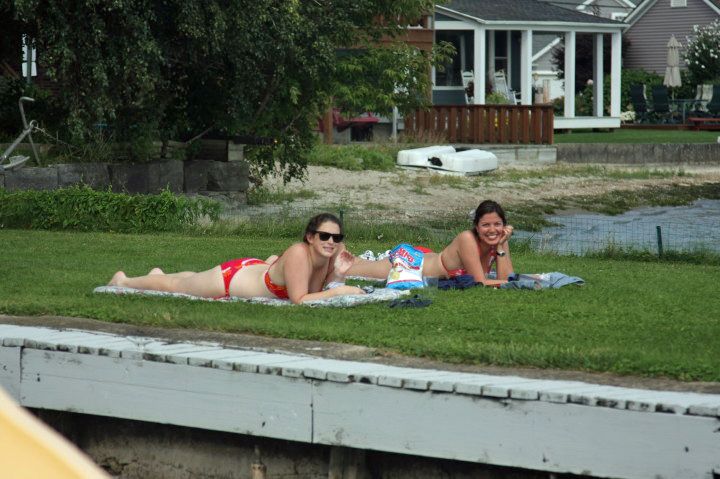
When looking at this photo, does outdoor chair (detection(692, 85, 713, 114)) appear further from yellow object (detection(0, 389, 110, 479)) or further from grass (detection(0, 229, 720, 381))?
yellow object (detection(0, 389, 110, 479))

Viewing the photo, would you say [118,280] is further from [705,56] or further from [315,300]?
[705,56]

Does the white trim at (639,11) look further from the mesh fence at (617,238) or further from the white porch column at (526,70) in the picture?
the mesh fence at (617,238)

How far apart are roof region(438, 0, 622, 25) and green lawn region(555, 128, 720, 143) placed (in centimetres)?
363

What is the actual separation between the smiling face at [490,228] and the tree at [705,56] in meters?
35.3

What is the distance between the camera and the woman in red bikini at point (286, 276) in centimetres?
723

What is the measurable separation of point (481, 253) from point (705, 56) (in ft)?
116

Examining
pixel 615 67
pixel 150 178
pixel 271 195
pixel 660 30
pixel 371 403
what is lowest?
pixel 371 403

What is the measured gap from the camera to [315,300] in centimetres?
709

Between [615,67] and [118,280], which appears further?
[615,67]

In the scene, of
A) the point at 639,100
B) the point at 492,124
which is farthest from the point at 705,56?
the point at 492,124

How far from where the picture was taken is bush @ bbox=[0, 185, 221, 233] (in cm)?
1243

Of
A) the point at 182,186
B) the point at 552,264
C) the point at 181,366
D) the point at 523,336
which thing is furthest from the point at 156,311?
Answer: the point at 182,186

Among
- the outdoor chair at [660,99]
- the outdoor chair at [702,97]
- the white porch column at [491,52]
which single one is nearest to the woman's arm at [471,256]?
the white porch column at [491,52]

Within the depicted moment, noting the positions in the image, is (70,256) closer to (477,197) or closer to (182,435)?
(182,435)
